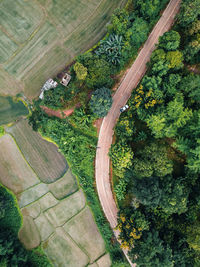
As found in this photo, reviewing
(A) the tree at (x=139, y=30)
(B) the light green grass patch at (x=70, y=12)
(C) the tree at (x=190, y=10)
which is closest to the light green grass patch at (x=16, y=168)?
(B) the light green grass patch at (x=70, y=12)

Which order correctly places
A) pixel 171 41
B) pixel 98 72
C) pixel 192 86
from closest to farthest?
pixel 192 86 < pixel 171 41 < pixel 98 72

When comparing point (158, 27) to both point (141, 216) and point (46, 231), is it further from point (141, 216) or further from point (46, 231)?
point (46, 231)

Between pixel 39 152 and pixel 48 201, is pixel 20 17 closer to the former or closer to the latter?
pixel 39 152

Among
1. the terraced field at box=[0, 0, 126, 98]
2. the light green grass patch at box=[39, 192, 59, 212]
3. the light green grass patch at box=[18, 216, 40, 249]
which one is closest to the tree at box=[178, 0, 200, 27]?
the terraced field at box=[0, 0, 126, 98]

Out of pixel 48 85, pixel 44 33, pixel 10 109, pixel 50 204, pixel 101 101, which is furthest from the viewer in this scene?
pixel 50 204

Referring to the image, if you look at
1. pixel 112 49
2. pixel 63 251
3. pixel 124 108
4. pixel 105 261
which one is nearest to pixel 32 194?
pixel 63 251

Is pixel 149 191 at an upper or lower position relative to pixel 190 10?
lower

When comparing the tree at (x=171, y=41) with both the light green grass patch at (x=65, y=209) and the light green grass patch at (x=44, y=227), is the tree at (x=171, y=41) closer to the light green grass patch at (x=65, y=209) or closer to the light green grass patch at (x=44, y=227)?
the light green grass patch at (x=65, y=209)

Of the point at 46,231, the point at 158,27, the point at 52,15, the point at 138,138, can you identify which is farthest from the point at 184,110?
the point at 46,231
